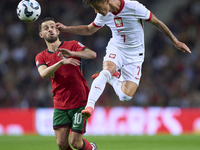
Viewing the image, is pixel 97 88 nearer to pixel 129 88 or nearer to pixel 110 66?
pixel 110 66

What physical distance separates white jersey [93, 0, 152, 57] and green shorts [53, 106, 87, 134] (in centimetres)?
126

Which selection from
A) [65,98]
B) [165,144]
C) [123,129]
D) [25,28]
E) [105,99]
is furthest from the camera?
[25,28]

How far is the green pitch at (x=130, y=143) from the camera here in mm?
8461

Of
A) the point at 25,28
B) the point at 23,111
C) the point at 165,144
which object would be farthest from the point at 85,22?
the point at 165,144

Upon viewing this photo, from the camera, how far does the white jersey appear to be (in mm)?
5520

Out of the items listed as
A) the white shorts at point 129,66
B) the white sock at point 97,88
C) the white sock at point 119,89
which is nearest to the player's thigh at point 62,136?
the white sock at point 97,88

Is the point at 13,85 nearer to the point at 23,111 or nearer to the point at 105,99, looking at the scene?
the point at 23,111

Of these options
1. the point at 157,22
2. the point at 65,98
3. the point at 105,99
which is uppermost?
the point at 157,22

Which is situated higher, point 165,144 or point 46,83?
point 46,83

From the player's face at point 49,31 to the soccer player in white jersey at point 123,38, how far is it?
4.2 inches

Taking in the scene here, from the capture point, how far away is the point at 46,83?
1338cm

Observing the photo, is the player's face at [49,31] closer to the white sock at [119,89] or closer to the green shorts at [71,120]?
the green shorts at [71,120]

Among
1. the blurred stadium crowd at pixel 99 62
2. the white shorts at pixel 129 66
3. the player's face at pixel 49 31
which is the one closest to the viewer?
the player's face at pixel 49 31

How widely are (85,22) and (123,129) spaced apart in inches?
214
